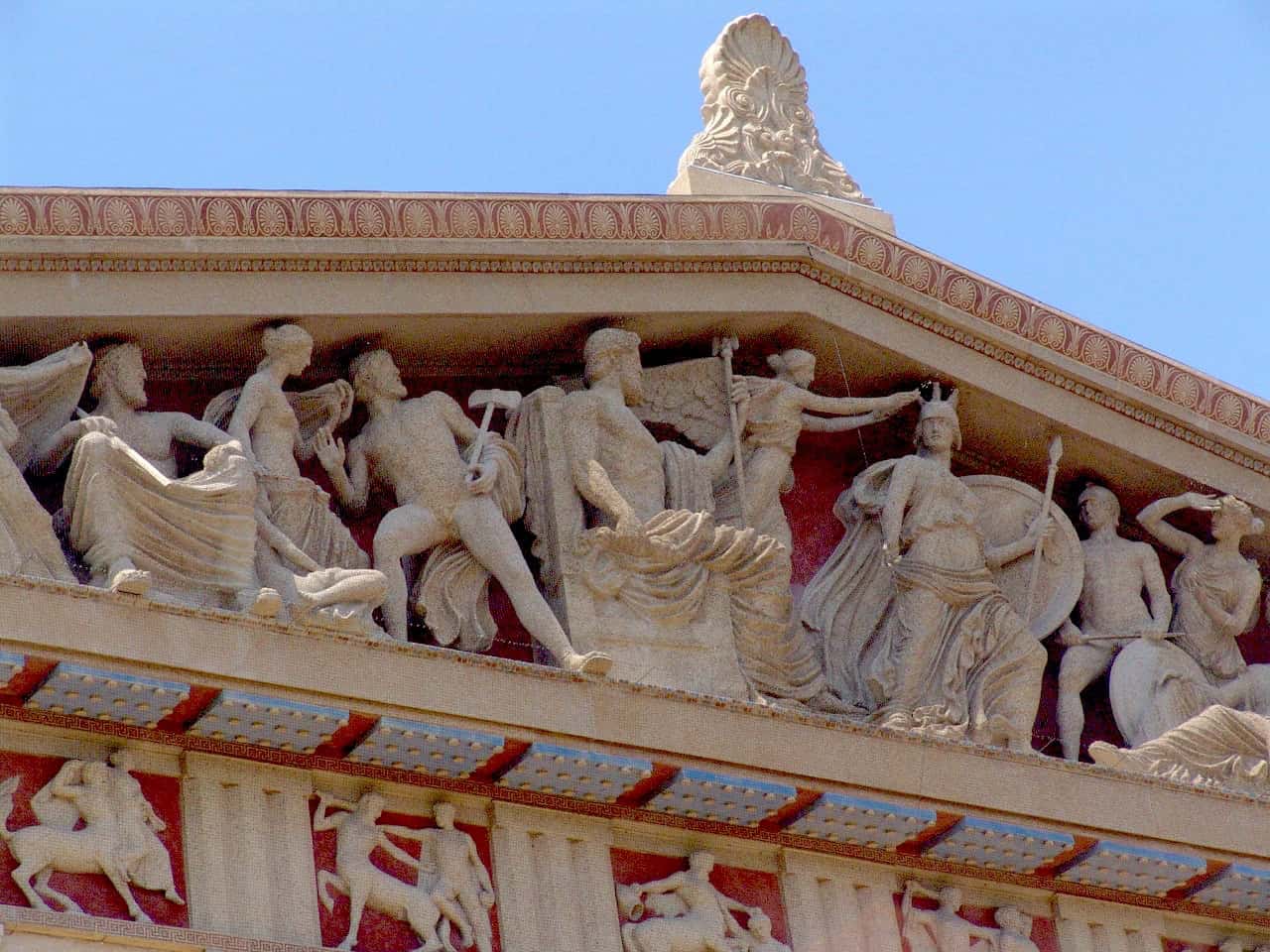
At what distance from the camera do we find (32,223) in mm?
15453

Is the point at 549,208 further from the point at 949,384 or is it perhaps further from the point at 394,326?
the point at 949,384

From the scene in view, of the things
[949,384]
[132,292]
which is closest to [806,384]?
[949,384]

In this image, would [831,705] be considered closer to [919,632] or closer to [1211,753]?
[919,632]

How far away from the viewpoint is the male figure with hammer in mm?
15836

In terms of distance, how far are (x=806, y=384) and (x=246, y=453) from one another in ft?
8.85

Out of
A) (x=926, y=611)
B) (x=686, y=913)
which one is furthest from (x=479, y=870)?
(x=926, y=611)

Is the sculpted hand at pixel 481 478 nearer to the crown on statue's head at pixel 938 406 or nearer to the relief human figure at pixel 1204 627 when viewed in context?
the crown on statue's head at pixel 938 406

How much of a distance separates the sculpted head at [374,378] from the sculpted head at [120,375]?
3.00 ft

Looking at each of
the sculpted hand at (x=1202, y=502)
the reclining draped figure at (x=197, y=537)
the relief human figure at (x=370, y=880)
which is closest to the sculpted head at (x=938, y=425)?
the sculpted hand at (x=1202, y=502)

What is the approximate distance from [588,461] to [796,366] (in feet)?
3.88

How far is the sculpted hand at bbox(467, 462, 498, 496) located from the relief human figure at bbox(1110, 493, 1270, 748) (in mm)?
2923

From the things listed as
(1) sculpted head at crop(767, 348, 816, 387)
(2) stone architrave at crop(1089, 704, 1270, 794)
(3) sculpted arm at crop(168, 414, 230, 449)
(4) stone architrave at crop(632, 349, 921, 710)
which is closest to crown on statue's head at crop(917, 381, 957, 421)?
(4) stone architrave at crop(632, 349, 921, 710)

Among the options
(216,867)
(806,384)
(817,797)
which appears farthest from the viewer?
(806,384)

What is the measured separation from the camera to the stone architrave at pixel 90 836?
14.4 meters
